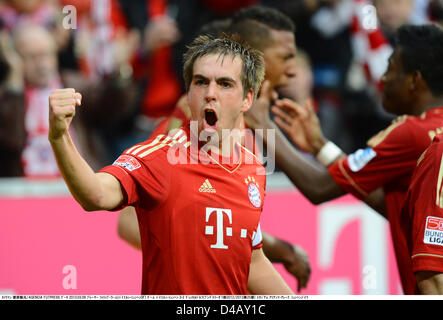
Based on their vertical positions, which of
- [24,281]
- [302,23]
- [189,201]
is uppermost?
[302,23]

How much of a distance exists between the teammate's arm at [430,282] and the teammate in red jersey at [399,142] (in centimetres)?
66

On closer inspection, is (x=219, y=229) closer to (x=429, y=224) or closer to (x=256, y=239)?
(x=256, y=239)

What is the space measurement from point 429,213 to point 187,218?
124 centimetres

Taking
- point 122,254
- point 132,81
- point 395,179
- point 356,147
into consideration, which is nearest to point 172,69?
point 132,81

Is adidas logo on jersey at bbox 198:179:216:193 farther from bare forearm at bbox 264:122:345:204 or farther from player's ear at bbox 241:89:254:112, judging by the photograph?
bare forearm at bbox 264:122:345:204

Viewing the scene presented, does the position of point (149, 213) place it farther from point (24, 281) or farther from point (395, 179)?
point (24, 281)

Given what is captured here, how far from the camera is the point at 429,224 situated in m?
3.84

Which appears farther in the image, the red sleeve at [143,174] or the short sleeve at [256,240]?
the short sleeve at [256,240]

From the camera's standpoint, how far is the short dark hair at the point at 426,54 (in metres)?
4.75

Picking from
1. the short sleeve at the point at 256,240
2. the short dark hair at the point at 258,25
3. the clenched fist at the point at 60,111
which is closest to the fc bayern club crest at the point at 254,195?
the short sleeve at the point at 256,240

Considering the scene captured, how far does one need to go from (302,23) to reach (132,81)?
79.0 inches

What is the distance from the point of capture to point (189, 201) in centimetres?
356

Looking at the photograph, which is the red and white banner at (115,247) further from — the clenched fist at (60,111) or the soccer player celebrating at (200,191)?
the clenched fist at (60,111)

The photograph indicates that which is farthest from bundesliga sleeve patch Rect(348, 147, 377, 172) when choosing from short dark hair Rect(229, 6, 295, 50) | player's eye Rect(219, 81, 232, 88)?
player's eye Rect(219, 81, 232, 88)
